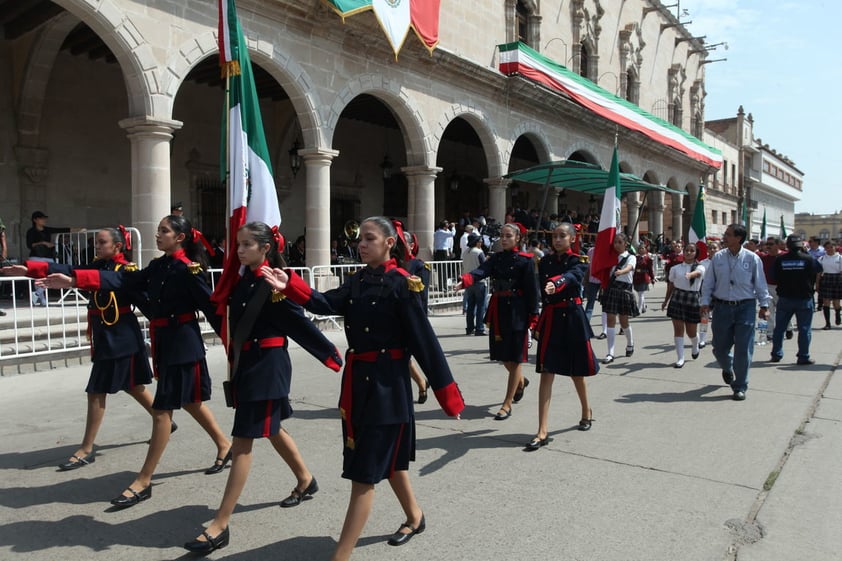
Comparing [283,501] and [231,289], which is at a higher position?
[231,289]

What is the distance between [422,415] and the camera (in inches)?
232

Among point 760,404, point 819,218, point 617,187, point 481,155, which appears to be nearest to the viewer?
point 760,404

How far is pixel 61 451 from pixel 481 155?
21.4m

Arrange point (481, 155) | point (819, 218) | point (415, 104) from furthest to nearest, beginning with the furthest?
point (819, 218), point (481, 155), point (415, 104)

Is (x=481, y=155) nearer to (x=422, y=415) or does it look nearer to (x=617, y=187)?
(x=617, y=187)

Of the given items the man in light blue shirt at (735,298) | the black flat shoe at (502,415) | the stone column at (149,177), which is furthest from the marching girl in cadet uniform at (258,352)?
the stone column at (149,177)

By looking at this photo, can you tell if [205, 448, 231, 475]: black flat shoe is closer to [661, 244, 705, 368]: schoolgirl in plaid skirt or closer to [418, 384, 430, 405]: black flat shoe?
[418, 384, 430, 405]: black flat shoe

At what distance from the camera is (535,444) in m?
4.81

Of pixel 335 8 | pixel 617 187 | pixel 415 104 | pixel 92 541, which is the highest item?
pixel 335 8

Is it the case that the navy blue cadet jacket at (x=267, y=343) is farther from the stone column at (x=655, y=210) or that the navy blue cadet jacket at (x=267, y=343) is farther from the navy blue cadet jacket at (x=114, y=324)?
the stone column at (x=655, y=210)

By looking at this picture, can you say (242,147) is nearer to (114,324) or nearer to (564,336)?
(114,324)

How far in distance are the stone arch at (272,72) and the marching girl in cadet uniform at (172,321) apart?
634 centimetres

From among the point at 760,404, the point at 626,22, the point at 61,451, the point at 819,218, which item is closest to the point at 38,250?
the point at 61,451

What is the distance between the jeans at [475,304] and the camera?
435 inches
